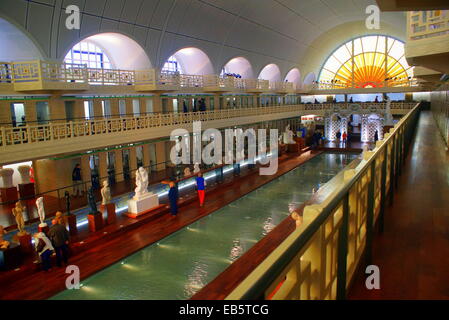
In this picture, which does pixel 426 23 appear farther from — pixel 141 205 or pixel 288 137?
pixel 288 137

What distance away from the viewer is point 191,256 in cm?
1041

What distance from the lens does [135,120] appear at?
18.0 meters

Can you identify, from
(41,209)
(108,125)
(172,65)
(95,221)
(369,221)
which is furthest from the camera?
(172,65)

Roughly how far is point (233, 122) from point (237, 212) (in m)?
13.0

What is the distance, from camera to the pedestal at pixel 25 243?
33.8ft

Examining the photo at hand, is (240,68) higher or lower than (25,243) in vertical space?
higher

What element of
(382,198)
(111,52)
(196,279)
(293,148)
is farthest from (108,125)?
(293,148)

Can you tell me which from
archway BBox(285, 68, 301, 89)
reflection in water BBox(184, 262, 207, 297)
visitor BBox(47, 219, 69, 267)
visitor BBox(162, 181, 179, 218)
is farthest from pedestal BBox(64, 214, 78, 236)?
archway BBox(285, 68, 301, 89)

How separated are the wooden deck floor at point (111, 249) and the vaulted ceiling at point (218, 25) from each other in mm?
9412

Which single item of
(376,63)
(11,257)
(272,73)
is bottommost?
(11,257)

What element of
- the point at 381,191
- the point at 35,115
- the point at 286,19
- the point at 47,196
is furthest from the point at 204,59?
the point at 381,191

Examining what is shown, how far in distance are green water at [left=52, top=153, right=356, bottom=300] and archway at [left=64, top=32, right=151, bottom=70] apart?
11.3 meters

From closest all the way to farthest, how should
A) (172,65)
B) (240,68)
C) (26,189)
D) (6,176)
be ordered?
(6,176) < (26,189) < (172,65) < (240,68)

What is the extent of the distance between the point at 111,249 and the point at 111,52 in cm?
1523
